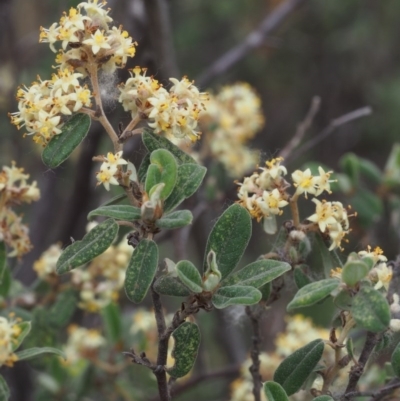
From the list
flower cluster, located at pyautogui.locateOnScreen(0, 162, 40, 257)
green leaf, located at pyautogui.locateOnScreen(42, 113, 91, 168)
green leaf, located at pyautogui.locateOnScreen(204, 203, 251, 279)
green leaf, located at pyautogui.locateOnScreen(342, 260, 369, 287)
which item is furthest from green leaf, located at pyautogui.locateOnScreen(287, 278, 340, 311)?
flower cluster, located at pyautogui.locateOnScreen(0, 162, 40, 257)

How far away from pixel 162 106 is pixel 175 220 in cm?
16

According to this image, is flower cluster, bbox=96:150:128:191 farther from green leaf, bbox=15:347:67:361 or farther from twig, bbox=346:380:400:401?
twig, bbox=346:380:400:401

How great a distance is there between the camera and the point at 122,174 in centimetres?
86

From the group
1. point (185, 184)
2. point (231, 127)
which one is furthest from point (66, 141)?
point (231, 127)

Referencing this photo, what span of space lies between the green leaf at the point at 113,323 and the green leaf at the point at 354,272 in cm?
85

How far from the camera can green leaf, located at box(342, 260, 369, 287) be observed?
781 millimetres

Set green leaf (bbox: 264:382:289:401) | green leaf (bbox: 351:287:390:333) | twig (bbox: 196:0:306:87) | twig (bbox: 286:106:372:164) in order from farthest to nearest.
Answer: twig (bbox: 196:0:306:87) < twig (bbox: 286:106:372:164) < green leaf (bbox: 264:382:289:401) < green leaf (bbox: 351:287:390:333)

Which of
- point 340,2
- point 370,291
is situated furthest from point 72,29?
point 340,2

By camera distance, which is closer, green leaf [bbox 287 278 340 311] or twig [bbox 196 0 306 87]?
green leaf [bbox 287 278 340 311]

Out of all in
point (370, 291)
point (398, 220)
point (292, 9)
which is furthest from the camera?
point (292, 9)

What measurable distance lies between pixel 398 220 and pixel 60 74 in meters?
1.24

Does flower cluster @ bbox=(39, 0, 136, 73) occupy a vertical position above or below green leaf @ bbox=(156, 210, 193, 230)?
above

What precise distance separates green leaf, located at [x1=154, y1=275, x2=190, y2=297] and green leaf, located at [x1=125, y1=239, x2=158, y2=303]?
0.09 ft

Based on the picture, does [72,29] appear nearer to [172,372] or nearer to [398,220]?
[172,372]
